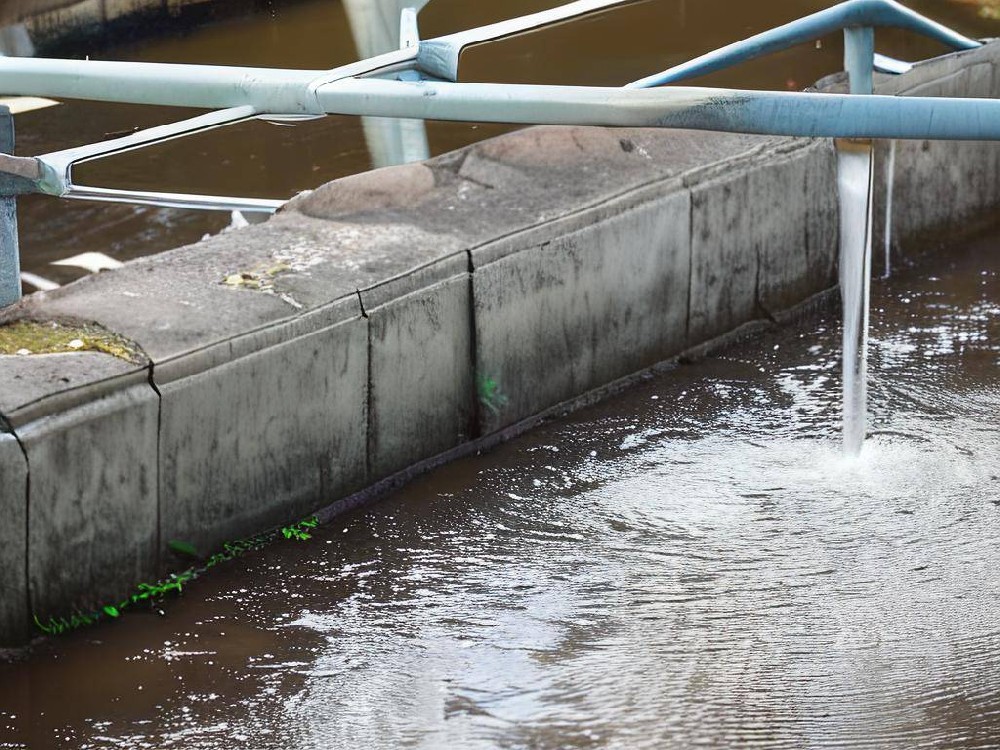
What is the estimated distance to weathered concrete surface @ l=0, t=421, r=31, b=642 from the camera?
3051 mm

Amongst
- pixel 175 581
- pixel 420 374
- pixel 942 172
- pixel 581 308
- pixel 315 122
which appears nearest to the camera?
pixel 175 581

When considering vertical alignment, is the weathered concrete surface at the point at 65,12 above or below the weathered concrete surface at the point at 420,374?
above

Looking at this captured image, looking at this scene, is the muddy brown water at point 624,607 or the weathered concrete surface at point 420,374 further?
the weathered concrete surface at point 420,374

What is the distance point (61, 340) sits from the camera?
345cm

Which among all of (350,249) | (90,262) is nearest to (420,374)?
(350,249)

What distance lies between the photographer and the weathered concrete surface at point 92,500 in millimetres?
3141

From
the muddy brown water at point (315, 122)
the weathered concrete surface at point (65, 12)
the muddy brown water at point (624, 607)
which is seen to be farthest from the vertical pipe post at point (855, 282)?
the weathered concrete surface at point (65, 12)

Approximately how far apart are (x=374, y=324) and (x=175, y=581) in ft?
2.97

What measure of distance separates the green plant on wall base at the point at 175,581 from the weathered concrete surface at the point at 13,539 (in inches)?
2.4

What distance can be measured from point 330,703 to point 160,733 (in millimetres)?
377

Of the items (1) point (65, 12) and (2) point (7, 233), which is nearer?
(2) point (7, 233)

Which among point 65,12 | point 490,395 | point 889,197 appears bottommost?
point 490,395

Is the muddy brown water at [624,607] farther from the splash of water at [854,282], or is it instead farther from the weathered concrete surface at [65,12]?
the weathered concrete surface at [65,12]

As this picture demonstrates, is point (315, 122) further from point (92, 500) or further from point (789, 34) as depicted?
point (92, 500)
